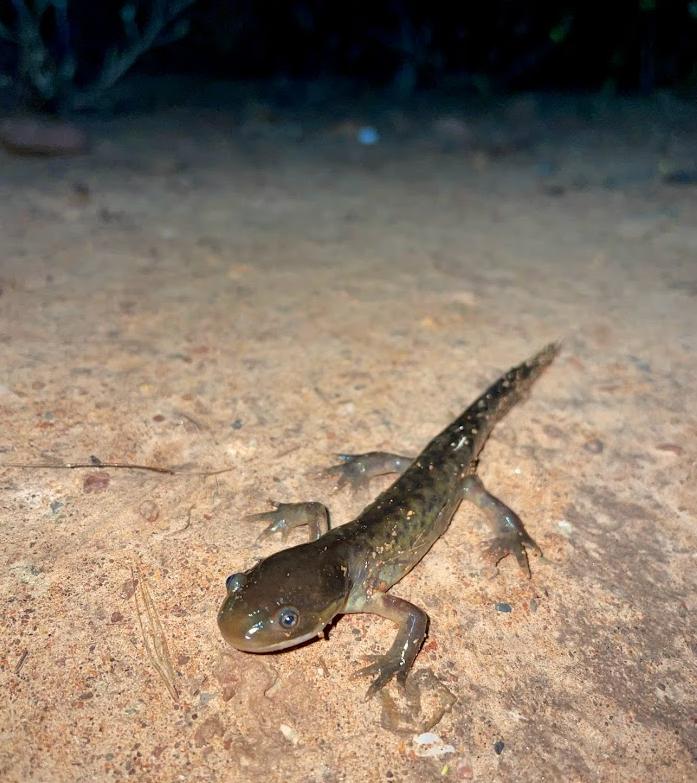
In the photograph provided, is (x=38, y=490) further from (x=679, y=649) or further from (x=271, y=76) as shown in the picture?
(x=271, y=76)

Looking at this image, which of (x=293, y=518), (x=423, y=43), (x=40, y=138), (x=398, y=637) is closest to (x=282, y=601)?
(x=398, y=637)

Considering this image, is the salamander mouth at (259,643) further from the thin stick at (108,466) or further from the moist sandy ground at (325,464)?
the thin stick at (108,466)

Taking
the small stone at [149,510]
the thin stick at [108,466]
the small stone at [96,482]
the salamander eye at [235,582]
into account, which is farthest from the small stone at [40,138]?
the salamander eye at [235,582]

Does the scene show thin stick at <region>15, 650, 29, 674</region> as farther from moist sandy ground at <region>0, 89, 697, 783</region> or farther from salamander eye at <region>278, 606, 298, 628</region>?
salamander eye at <region>278, 606, 298, 628</region>

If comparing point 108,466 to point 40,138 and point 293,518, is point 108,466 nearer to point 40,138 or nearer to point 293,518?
point 293,518

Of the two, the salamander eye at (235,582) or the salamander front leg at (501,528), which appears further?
the salamander front leg at (501,528)

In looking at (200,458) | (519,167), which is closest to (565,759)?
(200,458)
